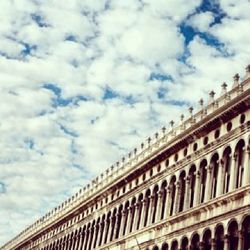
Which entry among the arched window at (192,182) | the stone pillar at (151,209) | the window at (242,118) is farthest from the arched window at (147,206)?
the window at (242,118)

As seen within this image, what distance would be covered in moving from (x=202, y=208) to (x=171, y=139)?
6956 millimetres

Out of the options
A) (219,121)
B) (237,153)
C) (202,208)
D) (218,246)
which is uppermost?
(219,121)

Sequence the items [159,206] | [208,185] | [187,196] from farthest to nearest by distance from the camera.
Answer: [159,206] < [187,196] < [208,185]

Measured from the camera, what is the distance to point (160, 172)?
1474 inches

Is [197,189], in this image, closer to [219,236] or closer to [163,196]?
[219,236]

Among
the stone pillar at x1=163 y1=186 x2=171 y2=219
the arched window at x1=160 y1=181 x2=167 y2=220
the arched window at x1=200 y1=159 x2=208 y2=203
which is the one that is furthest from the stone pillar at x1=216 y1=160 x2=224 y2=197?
the arched window at x1=160 y1=181 x2=167 y2=220

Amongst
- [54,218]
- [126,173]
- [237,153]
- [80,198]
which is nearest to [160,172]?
[126,173]

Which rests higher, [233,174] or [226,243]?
[233,174]

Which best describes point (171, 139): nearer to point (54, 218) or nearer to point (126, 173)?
point (126, 173)

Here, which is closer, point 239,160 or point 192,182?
point 239,160

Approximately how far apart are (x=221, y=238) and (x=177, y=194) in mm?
6655

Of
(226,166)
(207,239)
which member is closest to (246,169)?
(226,166)

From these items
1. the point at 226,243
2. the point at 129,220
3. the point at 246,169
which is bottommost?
the point at 226,243

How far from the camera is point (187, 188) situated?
109 ft
